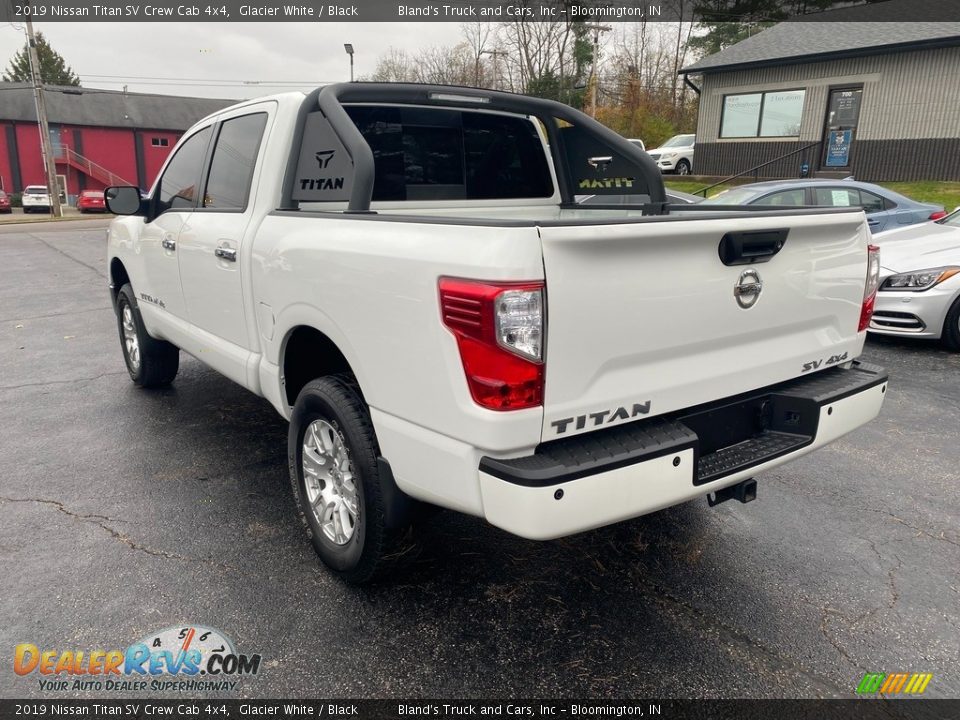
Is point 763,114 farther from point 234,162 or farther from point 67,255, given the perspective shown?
point 234,162

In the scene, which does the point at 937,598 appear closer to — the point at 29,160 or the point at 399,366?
the point at 399,366

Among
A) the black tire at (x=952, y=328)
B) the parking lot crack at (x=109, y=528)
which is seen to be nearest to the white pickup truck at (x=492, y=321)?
the parking lot crack at (x=109, y=528)

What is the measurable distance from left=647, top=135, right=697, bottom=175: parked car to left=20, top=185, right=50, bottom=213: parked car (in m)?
31.8

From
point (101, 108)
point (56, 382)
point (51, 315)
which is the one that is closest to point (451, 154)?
point (56, 382)

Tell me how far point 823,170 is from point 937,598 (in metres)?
20.5

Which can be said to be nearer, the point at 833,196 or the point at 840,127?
the point at 833,196

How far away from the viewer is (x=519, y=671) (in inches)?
97.7

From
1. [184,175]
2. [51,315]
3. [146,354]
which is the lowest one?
[51,315]

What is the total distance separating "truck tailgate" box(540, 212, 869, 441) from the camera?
213cm

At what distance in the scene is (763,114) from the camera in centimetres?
2191

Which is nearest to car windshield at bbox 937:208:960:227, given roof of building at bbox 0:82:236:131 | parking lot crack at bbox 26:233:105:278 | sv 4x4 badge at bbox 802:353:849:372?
sv 4x4 badge at bbox 802:353:849:372

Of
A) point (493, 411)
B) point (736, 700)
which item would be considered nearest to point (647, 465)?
point (493, 411)

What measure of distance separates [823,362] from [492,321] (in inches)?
66.6

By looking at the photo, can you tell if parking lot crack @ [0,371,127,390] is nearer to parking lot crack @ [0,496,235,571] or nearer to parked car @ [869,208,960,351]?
parking lot crack @ [0,496,235,571]
